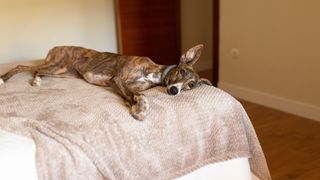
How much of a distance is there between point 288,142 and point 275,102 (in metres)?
0.87

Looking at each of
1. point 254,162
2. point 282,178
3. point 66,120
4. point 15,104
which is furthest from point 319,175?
point 15,104

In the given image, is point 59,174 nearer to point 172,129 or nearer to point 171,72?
point 172,129

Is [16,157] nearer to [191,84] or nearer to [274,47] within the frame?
[191,84]

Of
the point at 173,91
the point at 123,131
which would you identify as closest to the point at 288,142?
the point at 173,91

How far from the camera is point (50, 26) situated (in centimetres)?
441

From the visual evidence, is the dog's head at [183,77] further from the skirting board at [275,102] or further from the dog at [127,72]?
the skirting board at [275,102]

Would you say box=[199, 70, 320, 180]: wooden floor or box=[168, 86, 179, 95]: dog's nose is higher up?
box=[168, 86, 179, 95]: dog's nose

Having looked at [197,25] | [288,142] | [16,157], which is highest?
[16,157]

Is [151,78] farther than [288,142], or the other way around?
[288,142]

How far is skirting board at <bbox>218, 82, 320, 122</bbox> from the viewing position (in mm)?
3703

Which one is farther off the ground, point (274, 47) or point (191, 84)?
point (191, 84)

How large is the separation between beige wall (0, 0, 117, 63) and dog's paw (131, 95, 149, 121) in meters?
2.71

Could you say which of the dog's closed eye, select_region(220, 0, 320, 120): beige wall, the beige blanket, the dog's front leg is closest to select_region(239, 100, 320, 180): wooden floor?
select_region(220, 0, 320, 120): beige wall

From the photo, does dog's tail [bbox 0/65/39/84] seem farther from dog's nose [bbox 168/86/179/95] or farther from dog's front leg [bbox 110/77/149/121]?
dog's nose [bbox 168/86/179/95]
